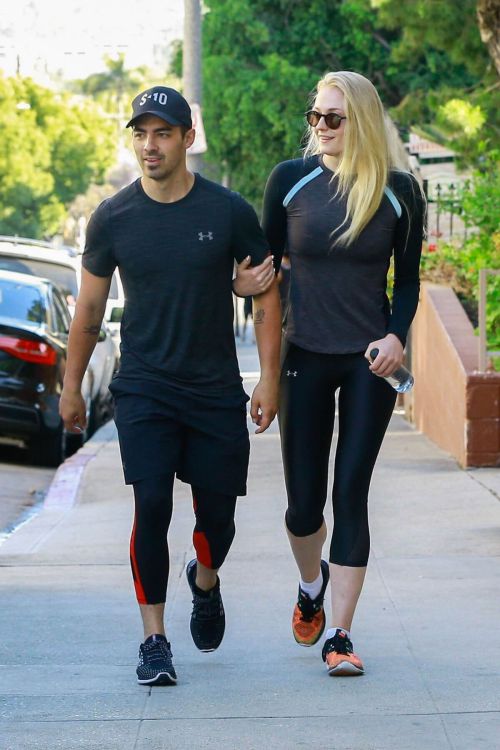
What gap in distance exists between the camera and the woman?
5227 millimetres

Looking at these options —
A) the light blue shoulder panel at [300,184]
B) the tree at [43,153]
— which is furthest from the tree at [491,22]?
the tree at [43,153]

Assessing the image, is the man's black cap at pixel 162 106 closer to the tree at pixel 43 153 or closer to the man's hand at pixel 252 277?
the man's hand at pixel 252 277

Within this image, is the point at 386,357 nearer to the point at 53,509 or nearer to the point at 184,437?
the point at 184,437

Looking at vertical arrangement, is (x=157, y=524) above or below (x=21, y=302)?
above

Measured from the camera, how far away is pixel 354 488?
5.32m

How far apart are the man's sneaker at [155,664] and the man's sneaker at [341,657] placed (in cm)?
51

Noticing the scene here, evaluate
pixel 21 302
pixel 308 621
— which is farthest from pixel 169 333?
pixel 21 302

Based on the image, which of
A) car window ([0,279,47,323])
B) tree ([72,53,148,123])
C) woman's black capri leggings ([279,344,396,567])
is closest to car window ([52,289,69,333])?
car window ([0,279,47,323])

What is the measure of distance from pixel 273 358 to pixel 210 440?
342 mm

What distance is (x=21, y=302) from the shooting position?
12586 mm

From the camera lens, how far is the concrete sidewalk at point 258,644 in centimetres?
461

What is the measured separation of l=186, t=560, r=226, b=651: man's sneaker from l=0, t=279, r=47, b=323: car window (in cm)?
711

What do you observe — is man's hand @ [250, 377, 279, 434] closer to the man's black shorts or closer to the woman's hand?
the man's black shorts

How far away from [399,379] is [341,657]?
932mm
